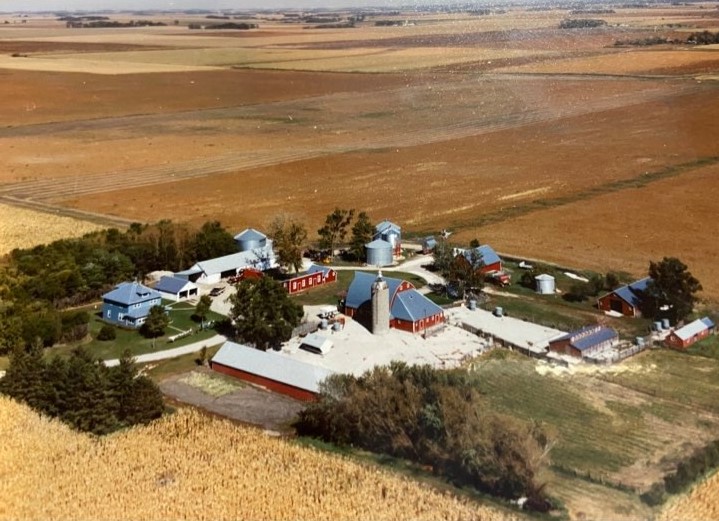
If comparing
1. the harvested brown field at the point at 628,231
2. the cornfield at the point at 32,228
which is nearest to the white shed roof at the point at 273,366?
the harvested brown field at the point at 628,231

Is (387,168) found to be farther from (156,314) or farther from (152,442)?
(152,442)

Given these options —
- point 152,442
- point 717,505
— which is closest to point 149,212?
point 152,442

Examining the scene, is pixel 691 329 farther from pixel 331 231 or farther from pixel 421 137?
pixel 421 137

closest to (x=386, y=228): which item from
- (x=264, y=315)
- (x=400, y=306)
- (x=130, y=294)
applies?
(x=400, y=306)

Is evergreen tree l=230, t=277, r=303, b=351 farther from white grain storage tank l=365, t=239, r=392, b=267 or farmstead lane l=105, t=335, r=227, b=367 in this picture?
white grain storage tank l=365, t=239, r=392, b=267

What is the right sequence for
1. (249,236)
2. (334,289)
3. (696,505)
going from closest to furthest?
(696,505) < (334,289) < (249,236)

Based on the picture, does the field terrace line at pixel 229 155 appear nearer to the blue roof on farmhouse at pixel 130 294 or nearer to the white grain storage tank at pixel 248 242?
the white grain storage tank at pixel 248 242
